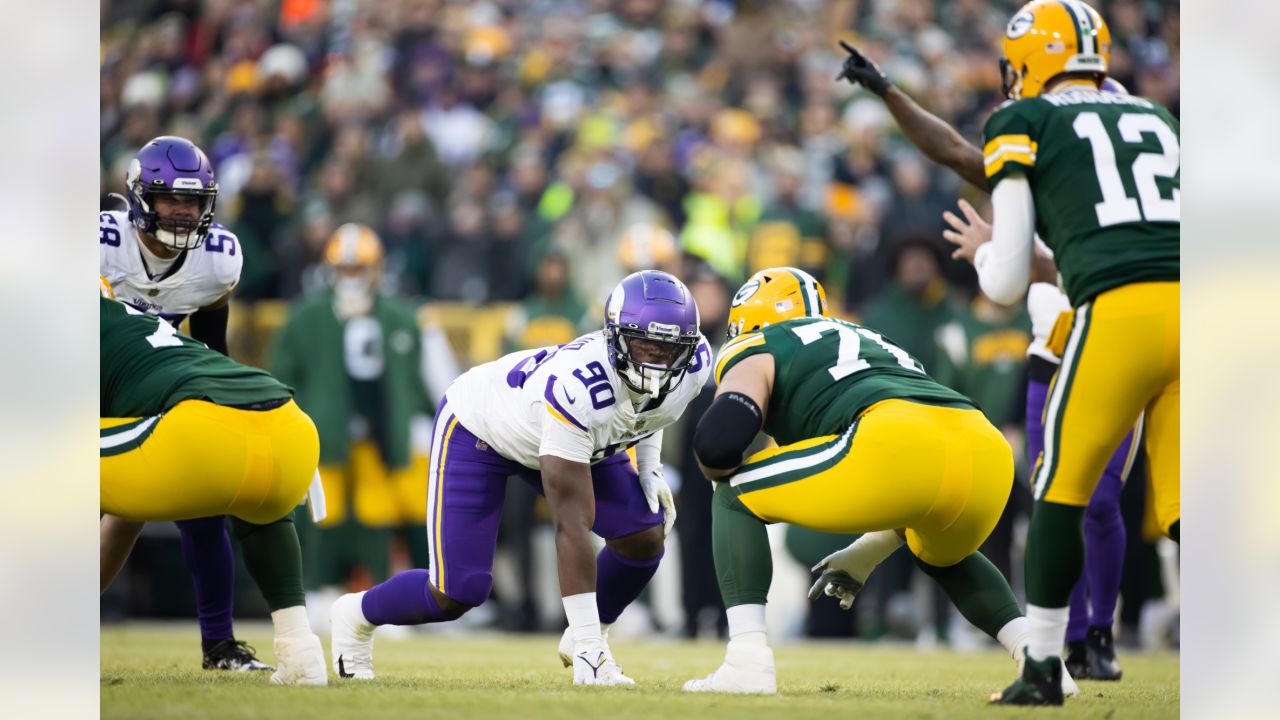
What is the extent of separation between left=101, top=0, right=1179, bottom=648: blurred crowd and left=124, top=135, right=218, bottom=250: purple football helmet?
298cm

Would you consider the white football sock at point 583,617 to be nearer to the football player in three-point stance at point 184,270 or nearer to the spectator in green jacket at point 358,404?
the football player in three-point stance at point 184,270

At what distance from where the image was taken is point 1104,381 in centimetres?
337

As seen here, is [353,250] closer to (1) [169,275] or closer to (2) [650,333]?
(1) [169,275]

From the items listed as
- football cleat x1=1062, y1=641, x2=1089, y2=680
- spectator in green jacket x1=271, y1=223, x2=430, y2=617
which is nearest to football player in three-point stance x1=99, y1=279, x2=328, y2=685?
football cleat x1=1062, y1=641, x2=1089, y2=680

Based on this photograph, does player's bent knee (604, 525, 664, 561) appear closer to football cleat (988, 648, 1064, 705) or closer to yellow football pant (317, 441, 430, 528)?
football cleat (988, 648, 1064, 705)

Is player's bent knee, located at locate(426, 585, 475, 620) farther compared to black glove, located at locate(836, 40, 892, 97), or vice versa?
player's bent knee, located at locate(426, 585, 475, 620)

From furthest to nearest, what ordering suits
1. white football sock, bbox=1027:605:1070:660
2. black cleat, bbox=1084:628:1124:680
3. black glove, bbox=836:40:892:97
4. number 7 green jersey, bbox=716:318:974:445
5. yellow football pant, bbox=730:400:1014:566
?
black cleat, bbox=1084:628:1124:680 → black glove, bbox=836:40:892:97 → number 7 green jersey, bbox=716:318:974:445 → yellow football pant, bbox=730:400:1014:566 → white football sock, bbox=1027:605:1070:660

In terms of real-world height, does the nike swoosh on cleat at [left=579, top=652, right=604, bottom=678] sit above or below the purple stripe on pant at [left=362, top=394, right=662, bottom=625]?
below

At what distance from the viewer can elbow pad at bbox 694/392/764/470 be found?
3.65 metres

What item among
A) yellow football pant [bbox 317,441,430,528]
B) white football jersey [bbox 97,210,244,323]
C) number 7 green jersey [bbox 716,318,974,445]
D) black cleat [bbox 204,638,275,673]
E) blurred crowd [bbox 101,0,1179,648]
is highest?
blurred crowd [bbox 101,0,1179,648]

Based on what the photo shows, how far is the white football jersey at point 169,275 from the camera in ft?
13.9
